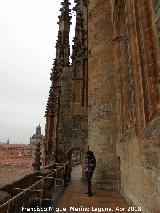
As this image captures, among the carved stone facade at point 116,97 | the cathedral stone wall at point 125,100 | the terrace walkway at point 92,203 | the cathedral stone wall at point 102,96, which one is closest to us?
the cathedral stone wall at point 125,100

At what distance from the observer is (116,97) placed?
984cm

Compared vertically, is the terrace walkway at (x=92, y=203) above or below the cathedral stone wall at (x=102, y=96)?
below

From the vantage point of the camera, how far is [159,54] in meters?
4.93

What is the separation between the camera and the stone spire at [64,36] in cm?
1952

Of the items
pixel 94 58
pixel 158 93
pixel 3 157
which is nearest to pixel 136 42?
pixel 158 93

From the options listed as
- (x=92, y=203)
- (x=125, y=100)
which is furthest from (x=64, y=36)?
(x=92, y=203)

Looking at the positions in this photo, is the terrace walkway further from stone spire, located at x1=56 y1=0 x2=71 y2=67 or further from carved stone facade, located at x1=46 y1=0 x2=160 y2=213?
stone spire, located at x1=56 y1=0 x2=71 y2=67

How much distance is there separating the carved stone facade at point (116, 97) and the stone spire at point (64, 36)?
0.10m

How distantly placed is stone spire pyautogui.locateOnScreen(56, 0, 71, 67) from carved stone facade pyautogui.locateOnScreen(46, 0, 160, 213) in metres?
0.10

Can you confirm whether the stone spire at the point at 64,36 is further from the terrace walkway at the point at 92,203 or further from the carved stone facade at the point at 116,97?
the terrace walkway at the point at 92,203

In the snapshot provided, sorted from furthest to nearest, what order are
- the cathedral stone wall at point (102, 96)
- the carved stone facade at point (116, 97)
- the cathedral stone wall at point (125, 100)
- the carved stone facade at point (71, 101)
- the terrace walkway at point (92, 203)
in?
the carved stone facade at point (71, 101)
the cathedral stone wall at point (102, 96)
the terrace walkway at point (92, 203)
the carved stone facade at point (116, 97)
the cathedral stone wall at point (125, 100)

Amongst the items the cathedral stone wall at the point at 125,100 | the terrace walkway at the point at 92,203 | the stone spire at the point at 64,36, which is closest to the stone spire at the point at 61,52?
the stone spire at the point at 64,36

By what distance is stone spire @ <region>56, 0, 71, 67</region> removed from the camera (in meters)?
19.5

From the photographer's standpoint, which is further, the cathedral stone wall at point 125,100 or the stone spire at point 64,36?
the stone spire at point 64,36
